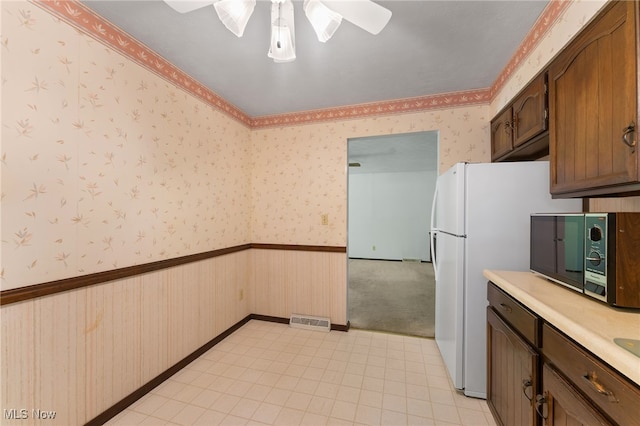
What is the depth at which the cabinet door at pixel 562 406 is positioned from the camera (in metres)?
0.74

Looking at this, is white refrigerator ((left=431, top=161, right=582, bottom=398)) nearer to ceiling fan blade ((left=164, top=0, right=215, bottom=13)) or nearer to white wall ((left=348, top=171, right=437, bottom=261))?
ceiling fan blade ((left=164, top=0, right=215, bottom=13))

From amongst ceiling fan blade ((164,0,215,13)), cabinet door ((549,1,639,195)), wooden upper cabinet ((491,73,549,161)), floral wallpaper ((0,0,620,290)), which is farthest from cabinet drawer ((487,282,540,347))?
ceiling fan blade ((164,0,215,13))

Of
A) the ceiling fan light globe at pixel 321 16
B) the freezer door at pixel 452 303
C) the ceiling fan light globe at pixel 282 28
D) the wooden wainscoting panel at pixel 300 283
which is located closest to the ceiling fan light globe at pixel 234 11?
the ceiling fan light globe at pixel 282 28

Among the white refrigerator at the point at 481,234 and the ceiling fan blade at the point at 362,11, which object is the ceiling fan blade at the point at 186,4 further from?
the white refrigerator at the point at 481,234

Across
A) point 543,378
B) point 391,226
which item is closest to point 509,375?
point 543,378

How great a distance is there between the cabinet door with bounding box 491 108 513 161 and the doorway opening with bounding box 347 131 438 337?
156cm

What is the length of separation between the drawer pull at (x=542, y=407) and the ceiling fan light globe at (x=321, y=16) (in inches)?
71.7

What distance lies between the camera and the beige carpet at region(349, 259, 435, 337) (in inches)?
113

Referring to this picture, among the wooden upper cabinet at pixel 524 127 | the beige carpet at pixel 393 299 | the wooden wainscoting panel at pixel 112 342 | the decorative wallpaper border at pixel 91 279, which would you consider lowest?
the beige carpet at pixel 393 299

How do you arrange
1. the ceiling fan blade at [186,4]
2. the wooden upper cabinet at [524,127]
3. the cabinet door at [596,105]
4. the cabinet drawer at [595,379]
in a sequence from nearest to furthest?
the cabinet drawer at [595,379], the cabinet door at [596,105], the ceiling fan blade at [186,4], the wooden upper cabinet at [524,127]

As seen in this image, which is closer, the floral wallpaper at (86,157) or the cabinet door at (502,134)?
the floral wallpaper at (86,157)

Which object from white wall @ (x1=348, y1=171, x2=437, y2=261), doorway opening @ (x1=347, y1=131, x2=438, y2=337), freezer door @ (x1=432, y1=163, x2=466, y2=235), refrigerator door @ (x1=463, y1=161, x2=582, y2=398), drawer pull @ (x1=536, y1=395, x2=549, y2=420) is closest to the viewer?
drawer pull @ (x1=536, y1=395, x2=549, y2=420)

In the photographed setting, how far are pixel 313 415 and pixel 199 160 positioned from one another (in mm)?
2167

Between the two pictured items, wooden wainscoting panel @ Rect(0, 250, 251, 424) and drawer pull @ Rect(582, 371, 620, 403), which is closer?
drawer pull @ Rect(582, 371, 620, 403)
